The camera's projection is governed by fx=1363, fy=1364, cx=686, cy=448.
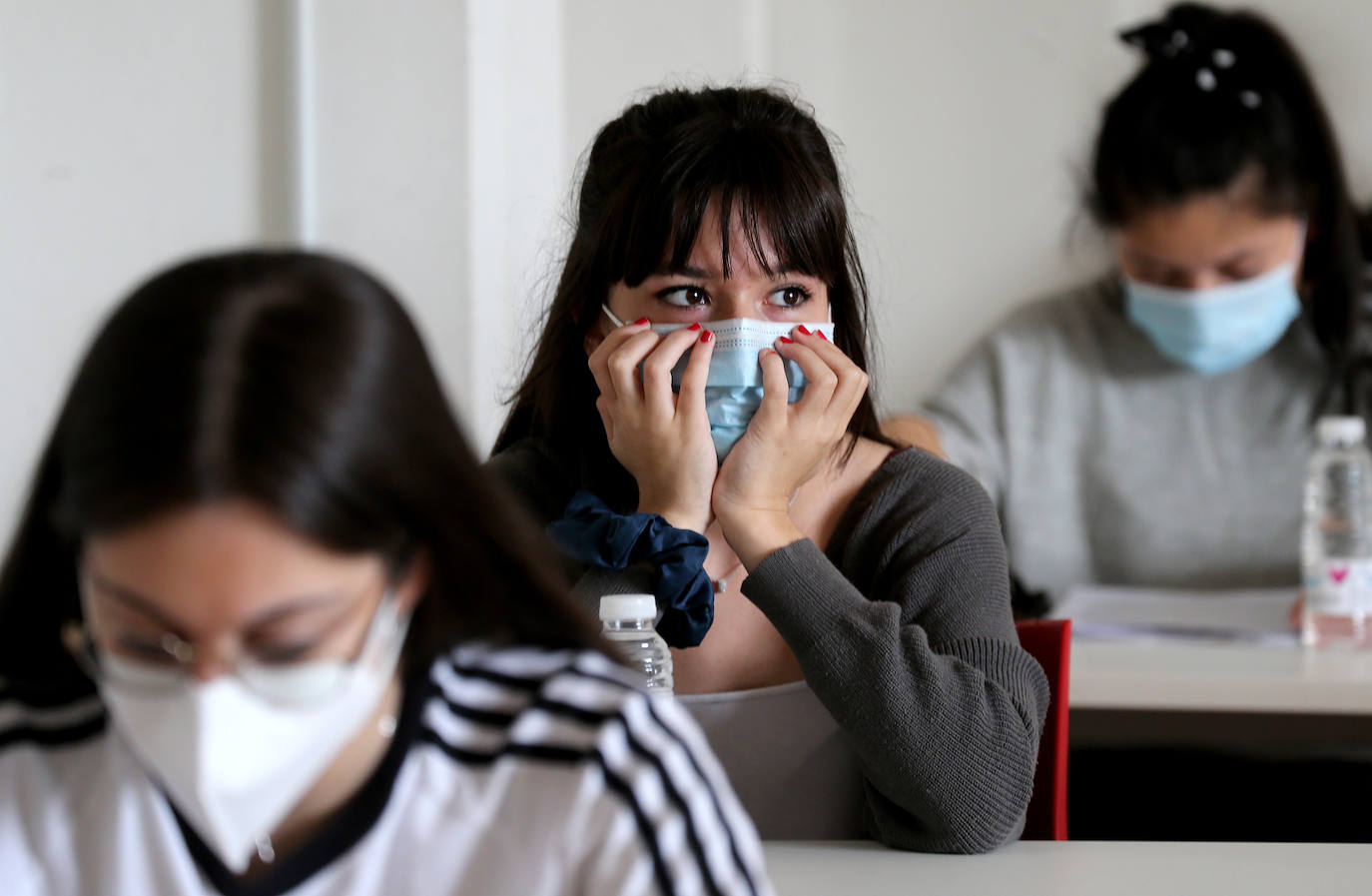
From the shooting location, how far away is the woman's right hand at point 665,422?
1273 millimetres

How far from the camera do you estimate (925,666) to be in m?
1.10

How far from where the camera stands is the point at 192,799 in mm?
719

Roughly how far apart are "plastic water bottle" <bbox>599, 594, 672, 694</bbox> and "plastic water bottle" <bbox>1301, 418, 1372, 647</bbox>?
1.25 m

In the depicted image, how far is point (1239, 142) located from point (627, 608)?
84.3 inches

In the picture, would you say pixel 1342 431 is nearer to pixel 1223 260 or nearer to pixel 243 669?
pixel 1223 260

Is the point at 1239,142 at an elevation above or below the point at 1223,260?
above

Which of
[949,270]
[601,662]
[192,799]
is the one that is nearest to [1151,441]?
[949,270]

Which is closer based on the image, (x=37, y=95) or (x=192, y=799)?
(x=192, y=799)

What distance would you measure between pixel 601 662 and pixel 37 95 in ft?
4.89

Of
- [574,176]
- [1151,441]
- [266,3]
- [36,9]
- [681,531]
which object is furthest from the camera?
[1151,441]

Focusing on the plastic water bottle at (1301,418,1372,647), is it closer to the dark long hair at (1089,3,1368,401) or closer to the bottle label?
the bottle label

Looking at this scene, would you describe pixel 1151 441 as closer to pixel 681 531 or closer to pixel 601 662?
pixel 681 531

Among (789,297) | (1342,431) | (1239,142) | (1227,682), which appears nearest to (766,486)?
(789,297)

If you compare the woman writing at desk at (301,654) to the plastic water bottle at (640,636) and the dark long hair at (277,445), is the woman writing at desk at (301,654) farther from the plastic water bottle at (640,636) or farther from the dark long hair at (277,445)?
the plastic water bottle at (640,636)
